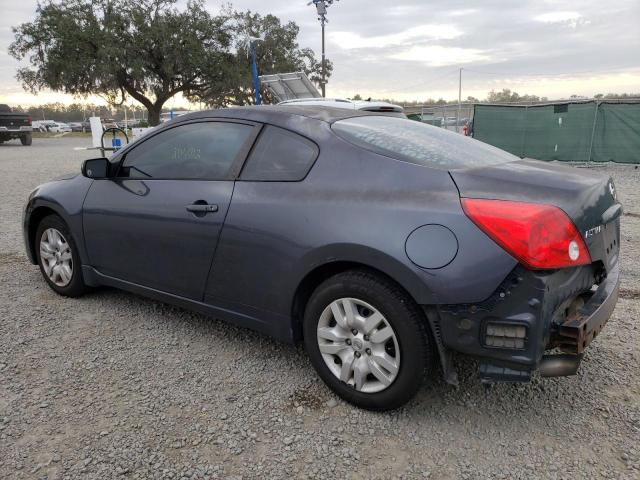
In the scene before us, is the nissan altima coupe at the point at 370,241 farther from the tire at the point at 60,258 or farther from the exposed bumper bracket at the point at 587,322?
the tire at the point at 60,258

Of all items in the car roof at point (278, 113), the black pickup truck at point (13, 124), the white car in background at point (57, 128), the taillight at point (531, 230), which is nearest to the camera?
the taillight at point (531, 230)

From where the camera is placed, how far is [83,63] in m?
32.0

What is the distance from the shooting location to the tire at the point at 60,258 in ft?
12.6

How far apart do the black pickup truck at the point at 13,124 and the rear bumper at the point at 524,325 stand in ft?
95.4

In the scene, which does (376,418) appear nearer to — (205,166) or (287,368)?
(287,368)

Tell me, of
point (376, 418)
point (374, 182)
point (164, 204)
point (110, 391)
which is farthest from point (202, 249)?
point (376, 418)

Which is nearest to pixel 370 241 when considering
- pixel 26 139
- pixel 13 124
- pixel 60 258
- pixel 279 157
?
pixel 279 157

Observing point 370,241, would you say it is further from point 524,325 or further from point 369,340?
point 524,325

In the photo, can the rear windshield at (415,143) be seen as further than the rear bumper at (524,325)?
Yes

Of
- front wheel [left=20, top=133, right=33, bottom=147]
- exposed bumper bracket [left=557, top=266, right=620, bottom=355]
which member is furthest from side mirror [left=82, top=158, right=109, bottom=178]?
front wheel [left=20, top=133, right=33, bottom=147]

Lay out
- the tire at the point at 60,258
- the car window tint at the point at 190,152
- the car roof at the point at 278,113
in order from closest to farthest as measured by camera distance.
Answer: the car roof at the point at 278,113
the car window tint at the point at 190,152
the tire at the point at 60,258

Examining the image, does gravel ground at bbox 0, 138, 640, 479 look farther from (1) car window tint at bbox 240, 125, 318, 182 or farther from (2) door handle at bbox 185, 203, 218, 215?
(1) car window tint at bbox 240, 125, 318, 182

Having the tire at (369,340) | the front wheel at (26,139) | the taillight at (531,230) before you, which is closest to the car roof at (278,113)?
the tire at (369,340)

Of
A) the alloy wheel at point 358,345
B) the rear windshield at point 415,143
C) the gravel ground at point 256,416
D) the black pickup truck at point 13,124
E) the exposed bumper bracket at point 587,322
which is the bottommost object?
the gravel ground at point 256,416
